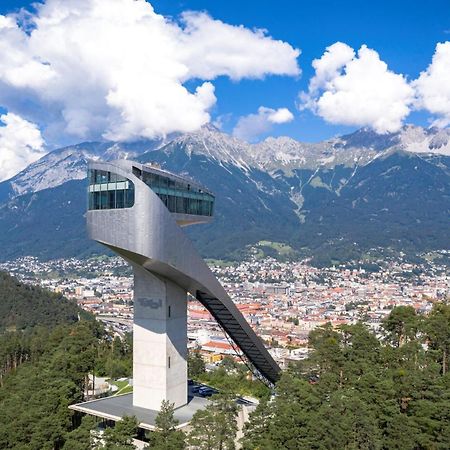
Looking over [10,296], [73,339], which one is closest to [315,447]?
[73,339]

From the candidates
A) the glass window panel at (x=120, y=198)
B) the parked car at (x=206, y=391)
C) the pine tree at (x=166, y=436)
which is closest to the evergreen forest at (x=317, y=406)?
the pine tree at (x=166, y=436)

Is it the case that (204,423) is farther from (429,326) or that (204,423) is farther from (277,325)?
(277,325)

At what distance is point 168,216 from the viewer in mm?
23016

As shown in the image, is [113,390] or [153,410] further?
[113,390]

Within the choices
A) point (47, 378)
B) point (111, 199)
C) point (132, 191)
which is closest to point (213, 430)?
point (132, 191)

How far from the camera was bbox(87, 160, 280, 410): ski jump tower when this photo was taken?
22.6 meters

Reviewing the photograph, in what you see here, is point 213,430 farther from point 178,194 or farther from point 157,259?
point 178,194

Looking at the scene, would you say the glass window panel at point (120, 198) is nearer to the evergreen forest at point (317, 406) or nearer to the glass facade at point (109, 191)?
the glass facade at point (109, 191)

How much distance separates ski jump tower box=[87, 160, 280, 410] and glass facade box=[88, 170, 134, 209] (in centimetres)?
4

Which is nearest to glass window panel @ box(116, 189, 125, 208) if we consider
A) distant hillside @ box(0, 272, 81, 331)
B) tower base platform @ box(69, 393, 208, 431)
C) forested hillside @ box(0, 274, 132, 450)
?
tower base platform @ box(69, 393, 208, 431)

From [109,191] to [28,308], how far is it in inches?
3246

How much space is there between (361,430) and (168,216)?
37.4 feet

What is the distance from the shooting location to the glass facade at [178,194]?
2404 centimetres

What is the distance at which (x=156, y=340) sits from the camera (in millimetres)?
25672
